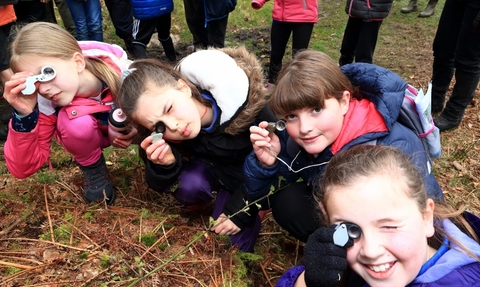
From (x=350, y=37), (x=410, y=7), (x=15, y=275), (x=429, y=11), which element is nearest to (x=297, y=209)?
(x=15, y=275)

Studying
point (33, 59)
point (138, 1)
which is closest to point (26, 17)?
point (138, 1)

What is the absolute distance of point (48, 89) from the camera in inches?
105

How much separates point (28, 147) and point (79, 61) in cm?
69

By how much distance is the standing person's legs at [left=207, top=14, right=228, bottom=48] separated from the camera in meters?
5.57

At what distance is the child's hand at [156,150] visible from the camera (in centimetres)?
243

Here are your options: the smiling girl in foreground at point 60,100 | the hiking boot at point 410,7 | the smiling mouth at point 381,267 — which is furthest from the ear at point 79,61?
the hiking boot at point 410,7

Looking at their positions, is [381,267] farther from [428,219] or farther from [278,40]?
[278,40]

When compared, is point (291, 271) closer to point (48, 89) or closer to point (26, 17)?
point (48, 89)

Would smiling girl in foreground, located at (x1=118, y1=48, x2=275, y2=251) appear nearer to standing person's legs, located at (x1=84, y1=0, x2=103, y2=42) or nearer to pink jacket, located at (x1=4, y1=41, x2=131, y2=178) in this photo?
pink jacket, located at (x1=4, y1=41, x2=131, y2=178)

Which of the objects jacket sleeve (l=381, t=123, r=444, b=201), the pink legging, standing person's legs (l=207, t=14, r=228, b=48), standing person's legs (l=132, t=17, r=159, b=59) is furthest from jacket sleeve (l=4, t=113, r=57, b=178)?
standing person's legs (l=207, t=14, r=228, b=48)

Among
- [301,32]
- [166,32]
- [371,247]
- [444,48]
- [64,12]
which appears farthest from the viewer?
[64,12]

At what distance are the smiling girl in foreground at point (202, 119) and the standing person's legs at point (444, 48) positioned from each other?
97.1 inches

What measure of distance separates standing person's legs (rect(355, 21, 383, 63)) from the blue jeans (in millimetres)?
3573

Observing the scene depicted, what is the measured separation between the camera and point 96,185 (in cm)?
294
